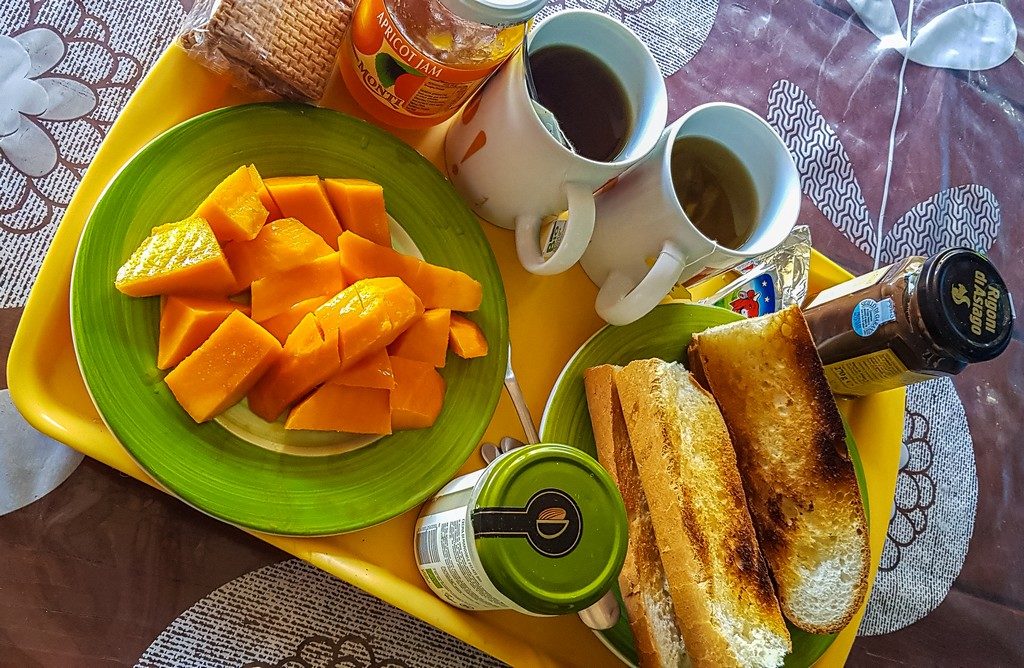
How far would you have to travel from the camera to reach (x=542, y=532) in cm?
66

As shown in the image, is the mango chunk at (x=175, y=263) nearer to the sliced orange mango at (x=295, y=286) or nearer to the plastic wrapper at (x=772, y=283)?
the sliced orange mango at (x=295, y=286)

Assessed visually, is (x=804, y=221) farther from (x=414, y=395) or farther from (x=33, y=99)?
(x=33, y=99)

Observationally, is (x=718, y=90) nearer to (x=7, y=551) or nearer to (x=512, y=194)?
(x=512, y=194)

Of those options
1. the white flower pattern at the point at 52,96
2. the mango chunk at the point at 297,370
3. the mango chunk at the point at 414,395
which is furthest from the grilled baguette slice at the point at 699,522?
the white flower pattern at the point at 52,96

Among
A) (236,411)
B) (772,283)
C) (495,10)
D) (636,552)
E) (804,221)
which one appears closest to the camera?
(495,10)

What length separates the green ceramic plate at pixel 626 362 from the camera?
34.7 inches

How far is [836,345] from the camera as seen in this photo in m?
0.97

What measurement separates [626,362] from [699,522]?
0.21 metres

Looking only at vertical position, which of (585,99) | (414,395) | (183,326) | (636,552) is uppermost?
(585,99)

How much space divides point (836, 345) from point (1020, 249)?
699mm

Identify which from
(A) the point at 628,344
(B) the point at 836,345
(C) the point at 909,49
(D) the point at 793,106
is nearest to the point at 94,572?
(A) the point at 628,344

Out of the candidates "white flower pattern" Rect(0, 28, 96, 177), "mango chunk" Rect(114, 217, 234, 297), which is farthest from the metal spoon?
"white flower pattern" Rect(0, 28, 96, 177)

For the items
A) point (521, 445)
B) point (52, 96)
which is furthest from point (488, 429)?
point (52, 96)

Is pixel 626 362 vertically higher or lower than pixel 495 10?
lower
